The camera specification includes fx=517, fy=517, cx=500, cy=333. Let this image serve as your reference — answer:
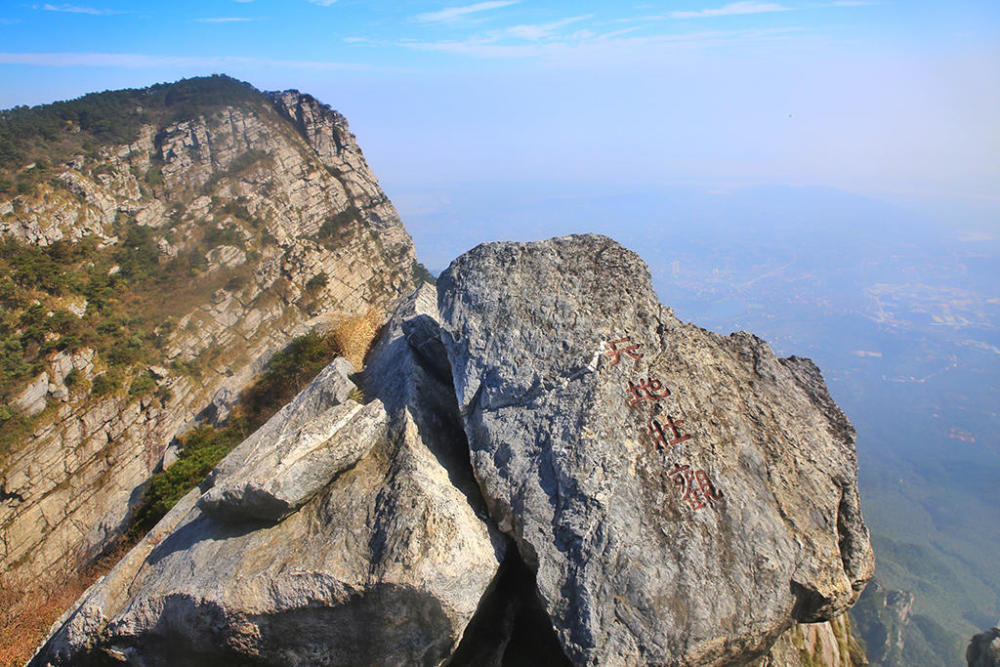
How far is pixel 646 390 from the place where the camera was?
7.77 meters

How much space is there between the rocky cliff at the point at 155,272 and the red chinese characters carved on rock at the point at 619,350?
9.98 metres

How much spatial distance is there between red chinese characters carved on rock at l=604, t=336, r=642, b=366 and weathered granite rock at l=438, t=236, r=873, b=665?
0.02 m

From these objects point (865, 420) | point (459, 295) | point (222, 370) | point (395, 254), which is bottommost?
point (865, 420)

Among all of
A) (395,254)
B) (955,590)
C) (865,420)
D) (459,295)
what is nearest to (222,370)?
(395,254)

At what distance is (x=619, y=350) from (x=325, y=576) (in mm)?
5146

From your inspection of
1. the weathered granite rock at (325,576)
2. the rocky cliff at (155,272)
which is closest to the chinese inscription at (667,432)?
the weathered granite rock at (325,576)

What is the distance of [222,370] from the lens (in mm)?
41250

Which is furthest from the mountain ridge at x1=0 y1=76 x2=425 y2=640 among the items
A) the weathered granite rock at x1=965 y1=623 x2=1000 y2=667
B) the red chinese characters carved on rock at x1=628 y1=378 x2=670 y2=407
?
the weathered granite rock at x1=965 y1=623 x2=1000 y2=667

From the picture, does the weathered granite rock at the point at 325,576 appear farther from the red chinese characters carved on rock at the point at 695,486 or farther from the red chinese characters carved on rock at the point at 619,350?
the red chinese characters carved on rock at the point at 619,350

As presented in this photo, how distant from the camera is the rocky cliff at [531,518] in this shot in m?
6.42

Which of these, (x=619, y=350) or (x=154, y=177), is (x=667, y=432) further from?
(x=154, y=177)

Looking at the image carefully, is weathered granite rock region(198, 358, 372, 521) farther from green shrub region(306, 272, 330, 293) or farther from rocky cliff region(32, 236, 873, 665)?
green shrub region(306, 272, 330, 293)

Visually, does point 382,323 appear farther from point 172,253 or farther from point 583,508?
point 172,253

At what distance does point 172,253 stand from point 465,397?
5048 centimetres
